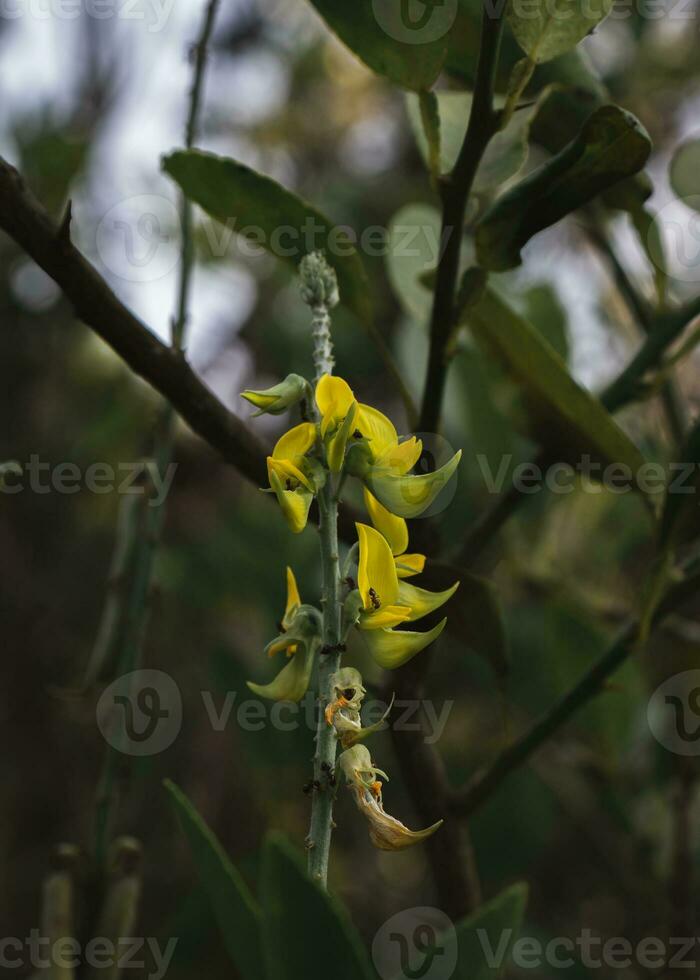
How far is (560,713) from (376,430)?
244mm

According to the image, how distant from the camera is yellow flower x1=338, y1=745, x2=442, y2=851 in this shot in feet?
1.06

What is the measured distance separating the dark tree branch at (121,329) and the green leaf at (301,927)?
207 mm

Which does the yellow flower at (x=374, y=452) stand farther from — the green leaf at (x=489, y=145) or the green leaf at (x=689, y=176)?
the green leaf at (x=689, y=176)

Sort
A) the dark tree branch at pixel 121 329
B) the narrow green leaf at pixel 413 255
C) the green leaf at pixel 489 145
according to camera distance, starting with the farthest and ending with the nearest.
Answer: the narrow green leaf at pixel 413 255, the green leaf at pixel 489 145, the dark tree branch at pixel 121 329

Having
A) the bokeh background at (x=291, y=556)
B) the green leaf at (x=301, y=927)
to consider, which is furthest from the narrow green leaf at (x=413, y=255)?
the green leaf at (x=301, y=927)

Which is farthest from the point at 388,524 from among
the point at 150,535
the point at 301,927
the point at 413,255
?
the point at 413,255

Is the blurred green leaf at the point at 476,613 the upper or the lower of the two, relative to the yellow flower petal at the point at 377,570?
lower

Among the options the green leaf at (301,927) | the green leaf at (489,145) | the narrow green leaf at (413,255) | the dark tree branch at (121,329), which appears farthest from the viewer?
the narrow green leaf at (413,255)

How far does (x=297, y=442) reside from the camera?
0.36 m

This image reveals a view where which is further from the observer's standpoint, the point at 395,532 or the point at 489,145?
the point at 489,145

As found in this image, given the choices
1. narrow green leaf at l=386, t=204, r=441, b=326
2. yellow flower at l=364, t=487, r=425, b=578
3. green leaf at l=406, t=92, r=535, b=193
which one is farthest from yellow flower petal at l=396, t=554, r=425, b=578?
narrow green leaf at l=386, t=204, r=441, b=326

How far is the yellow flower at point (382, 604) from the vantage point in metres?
0.34

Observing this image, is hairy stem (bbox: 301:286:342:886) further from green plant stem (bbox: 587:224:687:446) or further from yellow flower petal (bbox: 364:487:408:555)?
green plant stem (bbox: 587:224:687:446)

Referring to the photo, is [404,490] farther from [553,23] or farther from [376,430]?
[553,23]
